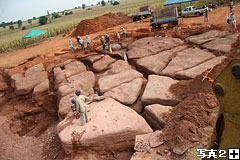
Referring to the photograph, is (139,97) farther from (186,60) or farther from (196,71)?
(186,60)

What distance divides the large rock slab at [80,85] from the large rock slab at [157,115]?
2.55 meters

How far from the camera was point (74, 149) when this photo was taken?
406cm

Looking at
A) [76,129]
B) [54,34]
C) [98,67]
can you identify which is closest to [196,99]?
[76,129]

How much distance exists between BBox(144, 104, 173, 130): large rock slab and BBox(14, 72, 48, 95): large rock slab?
18.0ft

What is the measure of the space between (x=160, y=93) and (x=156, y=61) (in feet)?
8.35

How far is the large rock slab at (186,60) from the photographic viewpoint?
6.34 meters

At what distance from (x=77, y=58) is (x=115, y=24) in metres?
14.3

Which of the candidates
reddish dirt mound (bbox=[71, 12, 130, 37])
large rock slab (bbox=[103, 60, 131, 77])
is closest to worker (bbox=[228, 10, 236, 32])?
large rock slab (bbox=[103, 60, 131, 77])

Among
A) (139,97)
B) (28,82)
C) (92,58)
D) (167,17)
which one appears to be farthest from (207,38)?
(28,82)

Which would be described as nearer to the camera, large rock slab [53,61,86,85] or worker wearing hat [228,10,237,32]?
large rock slab [53,61,86,85]

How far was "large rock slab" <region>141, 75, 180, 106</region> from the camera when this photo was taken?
188 inches

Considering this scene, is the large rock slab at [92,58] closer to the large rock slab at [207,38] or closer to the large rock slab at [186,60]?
the large rock slab at [186,60]

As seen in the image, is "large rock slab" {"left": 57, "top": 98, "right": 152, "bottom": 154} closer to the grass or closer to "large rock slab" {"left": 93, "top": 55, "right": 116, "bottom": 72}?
"large rock slab" {"left": 93, "top": 55, "right": 116, "bottom": 72}

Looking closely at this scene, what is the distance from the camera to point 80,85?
6863 mm
